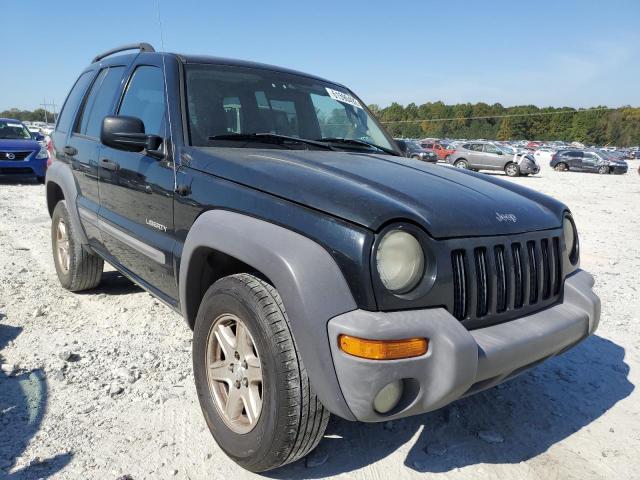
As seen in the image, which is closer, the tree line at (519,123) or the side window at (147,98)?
the side window at (147,98)

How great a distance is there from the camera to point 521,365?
1994mm

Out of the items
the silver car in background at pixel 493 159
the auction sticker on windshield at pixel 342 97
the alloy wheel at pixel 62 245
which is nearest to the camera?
the auction sticker on windshield at pixel 342 97

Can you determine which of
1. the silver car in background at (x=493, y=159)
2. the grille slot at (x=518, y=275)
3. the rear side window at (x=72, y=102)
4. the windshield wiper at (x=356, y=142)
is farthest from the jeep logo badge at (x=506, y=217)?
the silver car in background at (x=493, y=159)

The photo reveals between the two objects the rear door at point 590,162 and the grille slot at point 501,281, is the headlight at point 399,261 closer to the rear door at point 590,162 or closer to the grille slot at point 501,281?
the grille slot at point 501,281

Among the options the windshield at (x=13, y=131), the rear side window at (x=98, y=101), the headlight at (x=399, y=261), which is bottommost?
the windshield at (x=13, y=131)

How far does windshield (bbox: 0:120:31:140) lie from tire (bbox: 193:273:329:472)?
12348 mm

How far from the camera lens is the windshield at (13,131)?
1214 centimetres

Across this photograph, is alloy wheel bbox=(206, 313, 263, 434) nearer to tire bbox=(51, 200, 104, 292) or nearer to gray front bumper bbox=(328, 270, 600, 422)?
gray front bumper bbox=(328, 270, 600, 422)

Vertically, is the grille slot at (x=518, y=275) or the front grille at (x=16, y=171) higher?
the grille slot at (x=518, y=275)

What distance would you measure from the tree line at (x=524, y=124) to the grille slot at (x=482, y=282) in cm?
8567

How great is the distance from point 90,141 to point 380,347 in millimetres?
2980

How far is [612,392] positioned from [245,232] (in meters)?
2.52

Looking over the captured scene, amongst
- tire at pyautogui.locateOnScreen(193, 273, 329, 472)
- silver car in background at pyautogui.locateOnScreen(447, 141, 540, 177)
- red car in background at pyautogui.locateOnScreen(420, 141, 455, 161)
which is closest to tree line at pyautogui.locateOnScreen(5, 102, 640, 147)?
red car in background at pyautogui.locateOnScreen(420, 141, 455, 161)

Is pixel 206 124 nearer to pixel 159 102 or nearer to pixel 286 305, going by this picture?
pixel 159 102
